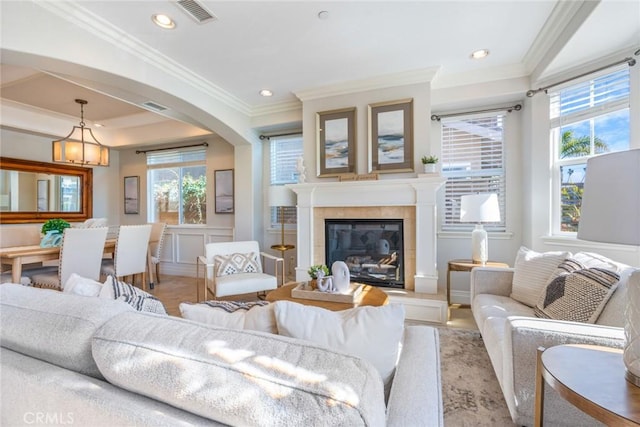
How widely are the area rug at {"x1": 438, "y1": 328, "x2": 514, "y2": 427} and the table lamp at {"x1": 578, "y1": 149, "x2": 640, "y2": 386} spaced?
2.97ft

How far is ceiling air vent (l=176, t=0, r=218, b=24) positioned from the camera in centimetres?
211

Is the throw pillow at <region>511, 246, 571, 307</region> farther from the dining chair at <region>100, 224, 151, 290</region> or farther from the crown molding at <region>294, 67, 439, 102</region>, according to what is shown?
the dining chair at <region>100, 224, 151, 290</region>

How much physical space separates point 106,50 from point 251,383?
2.98 m

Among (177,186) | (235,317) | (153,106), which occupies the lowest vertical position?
(235,317)

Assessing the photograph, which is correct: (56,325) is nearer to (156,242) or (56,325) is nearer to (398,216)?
(398,216)

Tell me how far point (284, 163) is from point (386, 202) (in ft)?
6.06

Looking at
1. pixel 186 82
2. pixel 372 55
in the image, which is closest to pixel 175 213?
pixel 186 82

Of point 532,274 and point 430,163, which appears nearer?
point 532,274

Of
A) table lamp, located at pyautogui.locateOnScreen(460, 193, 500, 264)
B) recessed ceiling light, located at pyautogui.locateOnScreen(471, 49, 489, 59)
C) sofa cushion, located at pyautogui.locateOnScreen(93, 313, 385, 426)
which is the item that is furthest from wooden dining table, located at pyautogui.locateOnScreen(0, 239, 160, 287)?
recessed ceiling light, located at pyautogui.locateOnScreen(471, 49, 489, 59)

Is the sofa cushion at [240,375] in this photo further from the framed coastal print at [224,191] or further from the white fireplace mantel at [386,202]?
the framed coastal print at [224,191]

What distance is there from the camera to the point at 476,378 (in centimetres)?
195

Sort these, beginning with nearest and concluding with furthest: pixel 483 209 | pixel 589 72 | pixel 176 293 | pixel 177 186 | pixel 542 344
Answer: pixel 542 344 → pixel 589 72 → pixel 483 209 → pixel 176 293 → pixel 177 186

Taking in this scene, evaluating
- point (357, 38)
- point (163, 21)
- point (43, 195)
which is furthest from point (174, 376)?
point (43, 195)

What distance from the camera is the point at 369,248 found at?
355 centimetres
